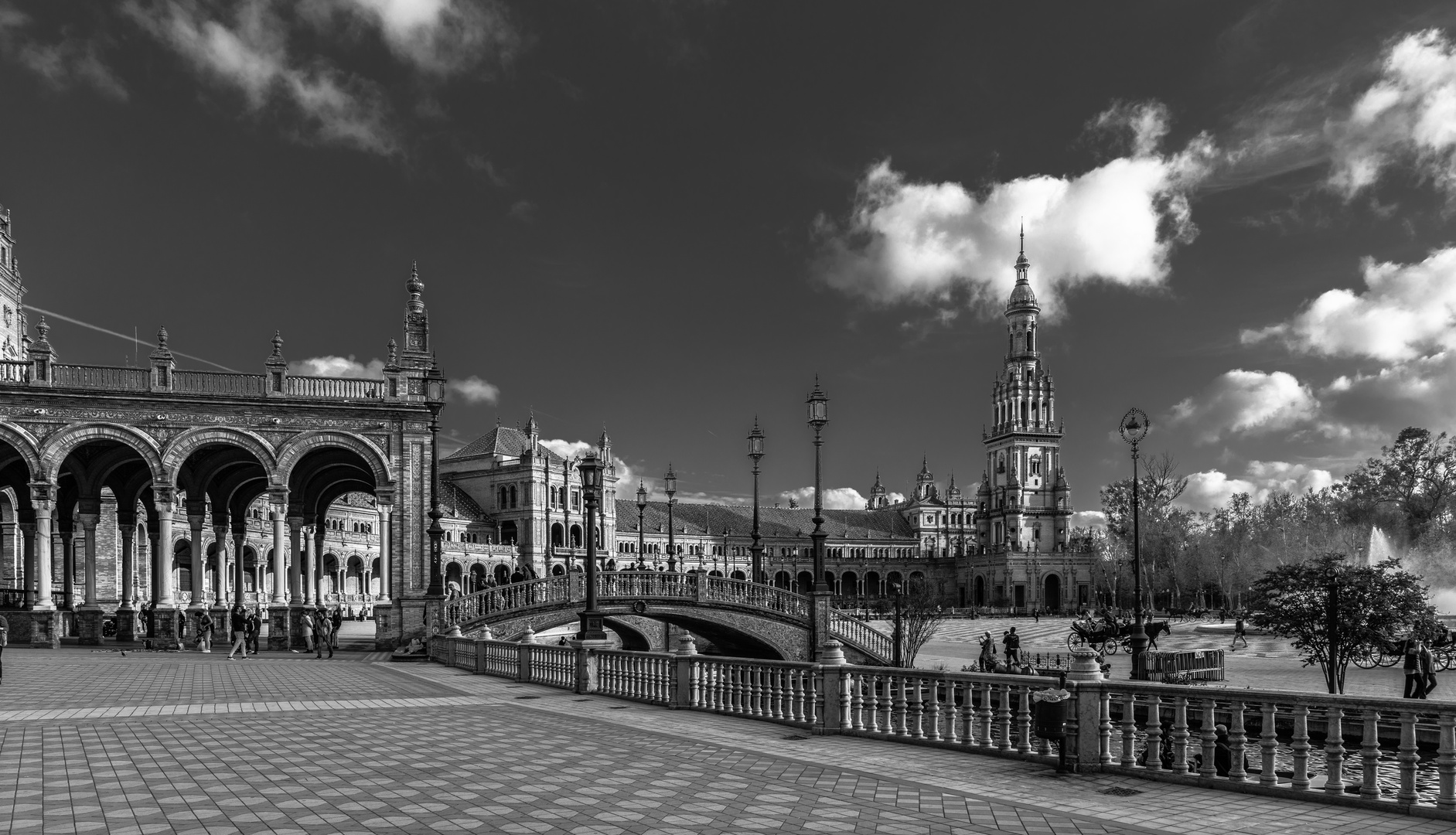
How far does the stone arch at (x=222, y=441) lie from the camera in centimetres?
3447

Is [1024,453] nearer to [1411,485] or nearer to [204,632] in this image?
[1411,485]

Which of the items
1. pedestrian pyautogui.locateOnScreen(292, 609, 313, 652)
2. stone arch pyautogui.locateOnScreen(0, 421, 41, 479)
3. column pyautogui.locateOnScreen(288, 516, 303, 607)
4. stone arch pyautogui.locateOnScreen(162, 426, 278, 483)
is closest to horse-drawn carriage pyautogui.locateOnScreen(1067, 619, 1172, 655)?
pedestrian pyautogui.locateOnScreen(292, 609, 313, 652)

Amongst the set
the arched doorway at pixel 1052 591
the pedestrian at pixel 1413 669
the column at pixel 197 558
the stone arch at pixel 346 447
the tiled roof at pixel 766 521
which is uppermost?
Answer: the stone arch at pixel 346 447

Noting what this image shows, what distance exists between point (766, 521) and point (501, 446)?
1861 inches

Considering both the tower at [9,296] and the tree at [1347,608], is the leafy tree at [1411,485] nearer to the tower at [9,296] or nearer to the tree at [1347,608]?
the tree at [1347,608]

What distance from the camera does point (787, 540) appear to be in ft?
478

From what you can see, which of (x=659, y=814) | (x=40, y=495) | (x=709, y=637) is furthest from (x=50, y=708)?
(x=709, y=637)

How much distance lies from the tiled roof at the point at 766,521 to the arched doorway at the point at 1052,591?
831 inches

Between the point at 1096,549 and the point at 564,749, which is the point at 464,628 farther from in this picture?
the point at 1096,549

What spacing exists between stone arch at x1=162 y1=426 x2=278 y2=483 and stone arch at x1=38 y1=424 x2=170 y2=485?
560 millimetres

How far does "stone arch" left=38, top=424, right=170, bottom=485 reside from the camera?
3359 centimetres

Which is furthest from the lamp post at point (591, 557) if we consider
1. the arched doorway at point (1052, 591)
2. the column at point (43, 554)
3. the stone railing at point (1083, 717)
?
the arched doorway at point (1052, 591)

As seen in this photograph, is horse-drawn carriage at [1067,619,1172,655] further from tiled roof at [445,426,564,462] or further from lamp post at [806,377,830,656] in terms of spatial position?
tiled roof at [445,426,564,462]

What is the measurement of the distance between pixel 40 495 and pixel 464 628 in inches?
546
